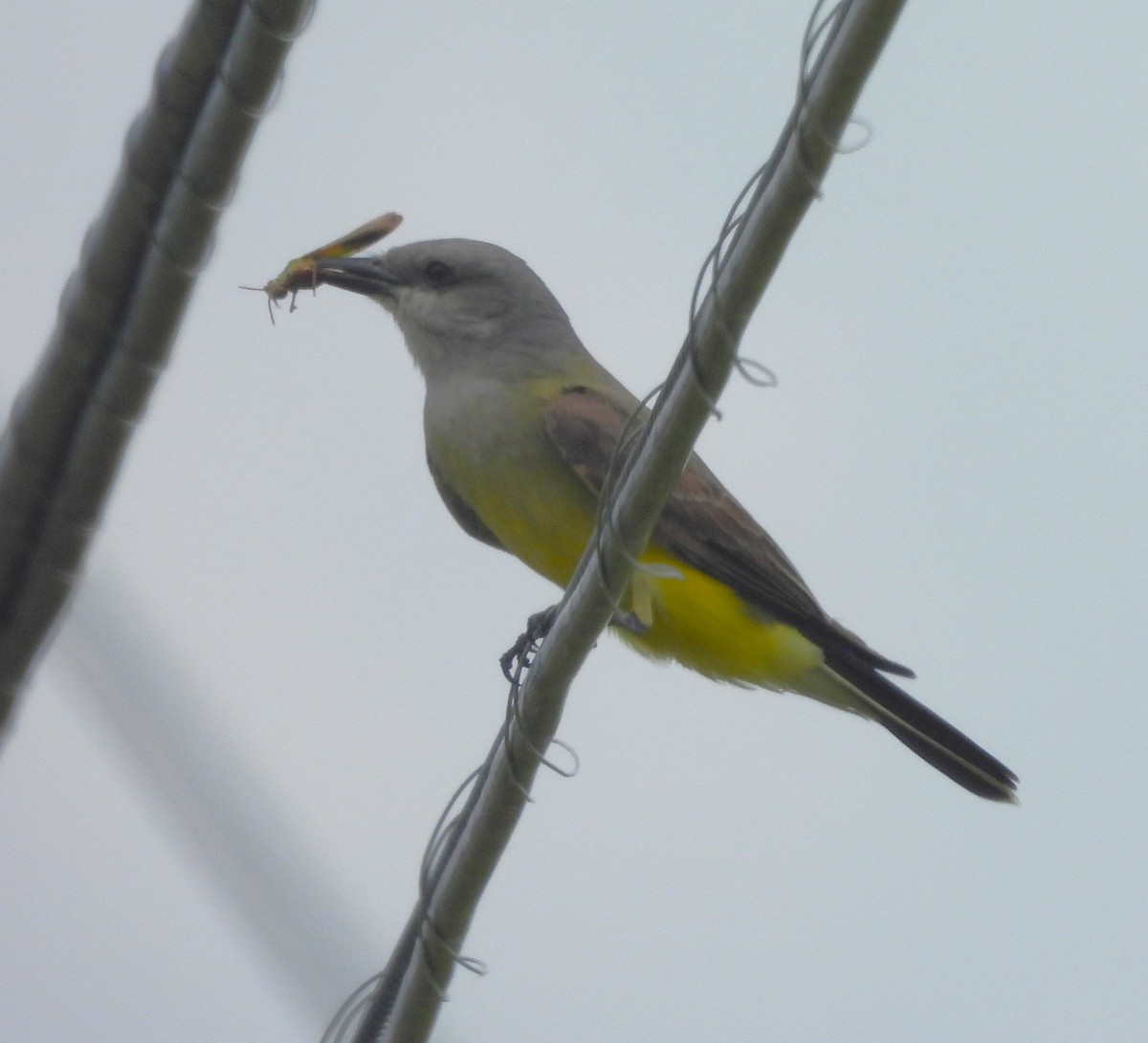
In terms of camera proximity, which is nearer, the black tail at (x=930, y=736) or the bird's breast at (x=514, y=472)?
the bird's breast at (x=514, y=472)

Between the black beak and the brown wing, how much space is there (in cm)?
87

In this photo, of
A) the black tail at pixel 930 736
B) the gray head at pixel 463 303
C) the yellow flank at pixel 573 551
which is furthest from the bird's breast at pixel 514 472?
the black tail at pixel 930 736

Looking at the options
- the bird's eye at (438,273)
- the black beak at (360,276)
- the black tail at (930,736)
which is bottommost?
the black tail at (930,736)

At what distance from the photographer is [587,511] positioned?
473 centimetres

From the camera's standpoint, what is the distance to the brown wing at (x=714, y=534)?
15.5 ft

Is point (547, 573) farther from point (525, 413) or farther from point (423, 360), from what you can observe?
point (423, 360)

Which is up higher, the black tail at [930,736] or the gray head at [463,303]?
the gray head at [463,303]

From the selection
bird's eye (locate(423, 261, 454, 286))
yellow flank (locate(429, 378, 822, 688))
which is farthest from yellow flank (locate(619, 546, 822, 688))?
bird's eye (locate(423, 261, 454, 286))

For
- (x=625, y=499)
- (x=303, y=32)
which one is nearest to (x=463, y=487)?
(x=303, y=32)

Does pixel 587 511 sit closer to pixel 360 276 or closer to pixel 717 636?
pixel 717 636

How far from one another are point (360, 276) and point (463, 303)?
0.35 meters

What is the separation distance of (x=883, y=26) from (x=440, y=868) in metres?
1.73

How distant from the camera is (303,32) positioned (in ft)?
10.7

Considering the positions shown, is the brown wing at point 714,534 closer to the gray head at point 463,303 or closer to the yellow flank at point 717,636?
the yellow flank at point 717,636
